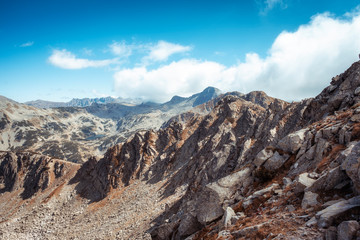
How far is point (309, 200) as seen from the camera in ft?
37.2

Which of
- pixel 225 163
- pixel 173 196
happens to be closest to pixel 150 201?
pixel 173 196

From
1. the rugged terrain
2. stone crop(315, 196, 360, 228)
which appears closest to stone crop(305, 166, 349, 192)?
the rugged terrain

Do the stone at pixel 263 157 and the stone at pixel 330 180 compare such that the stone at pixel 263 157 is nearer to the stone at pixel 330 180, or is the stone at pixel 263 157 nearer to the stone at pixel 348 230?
the stone at pixel 330 180

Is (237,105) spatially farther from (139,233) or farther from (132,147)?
(139,233)

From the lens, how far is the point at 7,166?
10362 cm

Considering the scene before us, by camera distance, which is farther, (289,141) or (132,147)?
(132,147)

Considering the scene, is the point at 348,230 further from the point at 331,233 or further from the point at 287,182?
the point at 287,182

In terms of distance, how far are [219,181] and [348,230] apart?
12491mm

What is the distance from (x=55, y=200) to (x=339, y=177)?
76894mm

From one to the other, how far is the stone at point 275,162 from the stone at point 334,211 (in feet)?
29.2

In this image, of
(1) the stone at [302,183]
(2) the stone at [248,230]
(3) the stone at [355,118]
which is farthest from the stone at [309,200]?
(3) the stone at [355,118]

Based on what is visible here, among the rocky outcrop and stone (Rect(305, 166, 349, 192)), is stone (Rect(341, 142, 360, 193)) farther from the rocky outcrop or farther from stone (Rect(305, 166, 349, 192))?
the rocky outcrop

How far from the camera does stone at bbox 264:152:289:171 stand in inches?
719

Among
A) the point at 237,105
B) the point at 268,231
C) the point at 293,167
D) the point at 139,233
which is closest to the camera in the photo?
the point at 268,231
